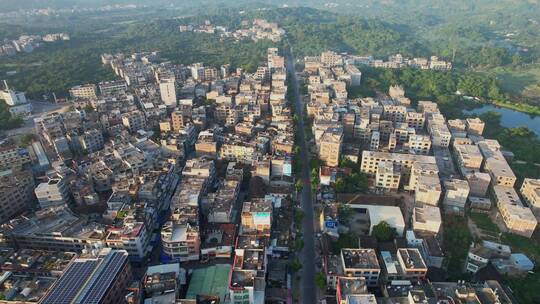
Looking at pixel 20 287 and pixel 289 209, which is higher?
pixel 20 287

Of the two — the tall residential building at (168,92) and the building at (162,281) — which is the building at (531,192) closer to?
the building at (162,281)

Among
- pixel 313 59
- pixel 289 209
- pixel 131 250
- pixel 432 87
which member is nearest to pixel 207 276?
pixel 131 250

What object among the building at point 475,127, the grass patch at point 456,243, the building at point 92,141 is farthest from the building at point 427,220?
the building at point 92,141

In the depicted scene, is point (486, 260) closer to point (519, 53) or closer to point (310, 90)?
point (310, 90)

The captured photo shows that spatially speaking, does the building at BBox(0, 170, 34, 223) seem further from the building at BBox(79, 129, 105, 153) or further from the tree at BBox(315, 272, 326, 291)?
the tree at BBox(315, 272, 326, 291)

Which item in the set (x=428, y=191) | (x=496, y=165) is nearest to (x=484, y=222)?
(x=428, y=191)
